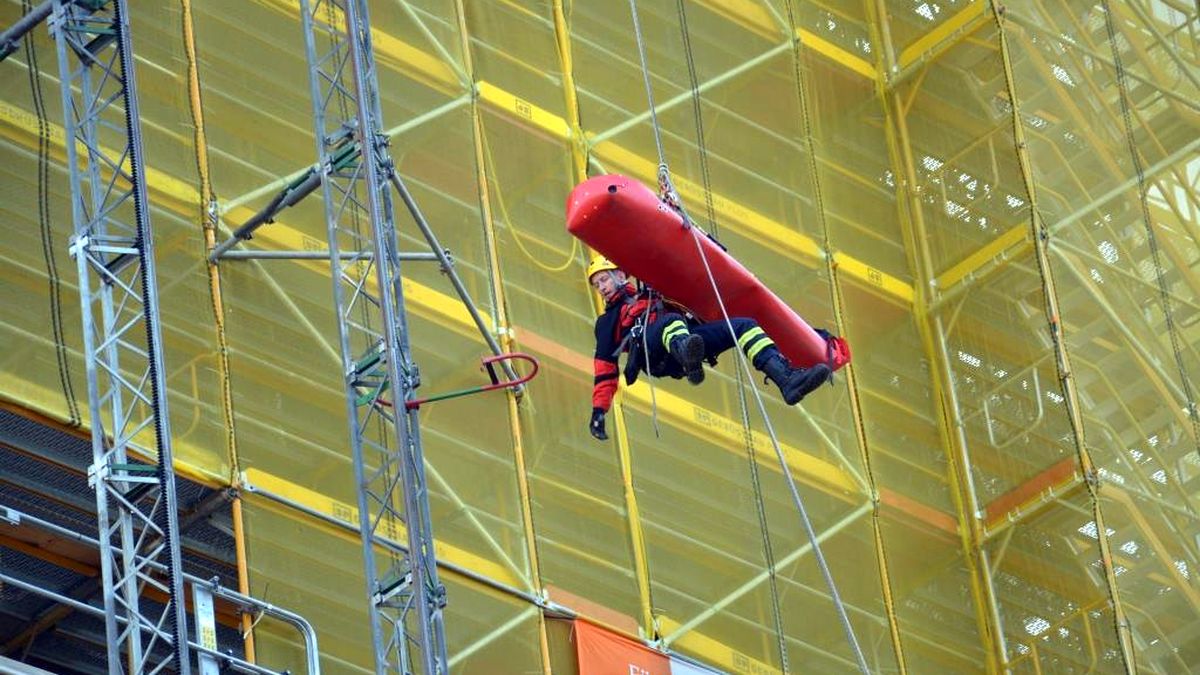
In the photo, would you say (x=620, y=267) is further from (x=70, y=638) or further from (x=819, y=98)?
(x=819, y=98)

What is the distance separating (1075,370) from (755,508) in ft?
8.38

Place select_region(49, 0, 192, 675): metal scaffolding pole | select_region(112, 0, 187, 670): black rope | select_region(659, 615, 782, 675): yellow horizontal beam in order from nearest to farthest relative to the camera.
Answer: select_region(112, 0, 187, 670): black rope < select_region(49, 0, 192, 675): metal scaffolding pole < select_region(659, 615, 782, 675): yellow horizontal beam

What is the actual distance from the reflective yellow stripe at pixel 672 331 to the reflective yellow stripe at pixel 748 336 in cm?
26

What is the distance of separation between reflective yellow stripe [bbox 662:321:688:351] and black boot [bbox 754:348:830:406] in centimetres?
37

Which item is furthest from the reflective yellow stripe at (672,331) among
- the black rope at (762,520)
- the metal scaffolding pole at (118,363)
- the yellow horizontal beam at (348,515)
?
the black rope at (762,520)

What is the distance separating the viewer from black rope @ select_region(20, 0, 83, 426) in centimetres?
1515

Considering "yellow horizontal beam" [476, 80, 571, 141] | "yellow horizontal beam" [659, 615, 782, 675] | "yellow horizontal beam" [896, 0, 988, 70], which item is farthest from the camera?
"yellow horizontal beam" [896, 0, 988, 70]

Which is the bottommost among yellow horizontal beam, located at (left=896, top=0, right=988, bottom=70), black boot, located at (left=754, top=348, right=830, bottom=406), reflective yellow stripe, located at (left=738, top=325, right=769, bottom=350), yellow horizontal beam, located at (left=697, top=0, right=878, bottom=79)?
black boot, located at (left=754, top=348, right=830, bottom=406)

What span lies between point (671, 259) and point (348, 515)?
278cm

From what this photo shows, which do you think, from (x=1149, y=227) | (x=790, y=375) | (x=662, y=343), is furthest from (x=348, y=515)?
(x=1149, y=227)

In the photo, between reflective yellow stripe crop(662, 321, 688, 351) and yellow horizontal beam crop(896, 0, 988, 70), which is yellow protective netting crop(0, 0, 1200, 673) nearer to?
yellow horizontal beam crop(896, 0, 988, 70)

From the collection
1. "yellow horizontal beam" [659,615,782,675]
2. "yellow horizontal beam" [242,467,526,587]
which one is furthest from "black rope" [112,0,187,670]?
"yellow horizontal beam" [659,615,782,675]

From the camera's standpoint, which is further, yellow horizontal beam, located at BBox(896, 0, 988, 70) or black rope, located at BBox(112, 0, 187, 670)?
yellow horizontal beam, located at BBox(896, 0, 988, 70)

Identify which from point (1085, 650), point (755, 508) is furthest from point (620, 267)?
point (1085, 650)
